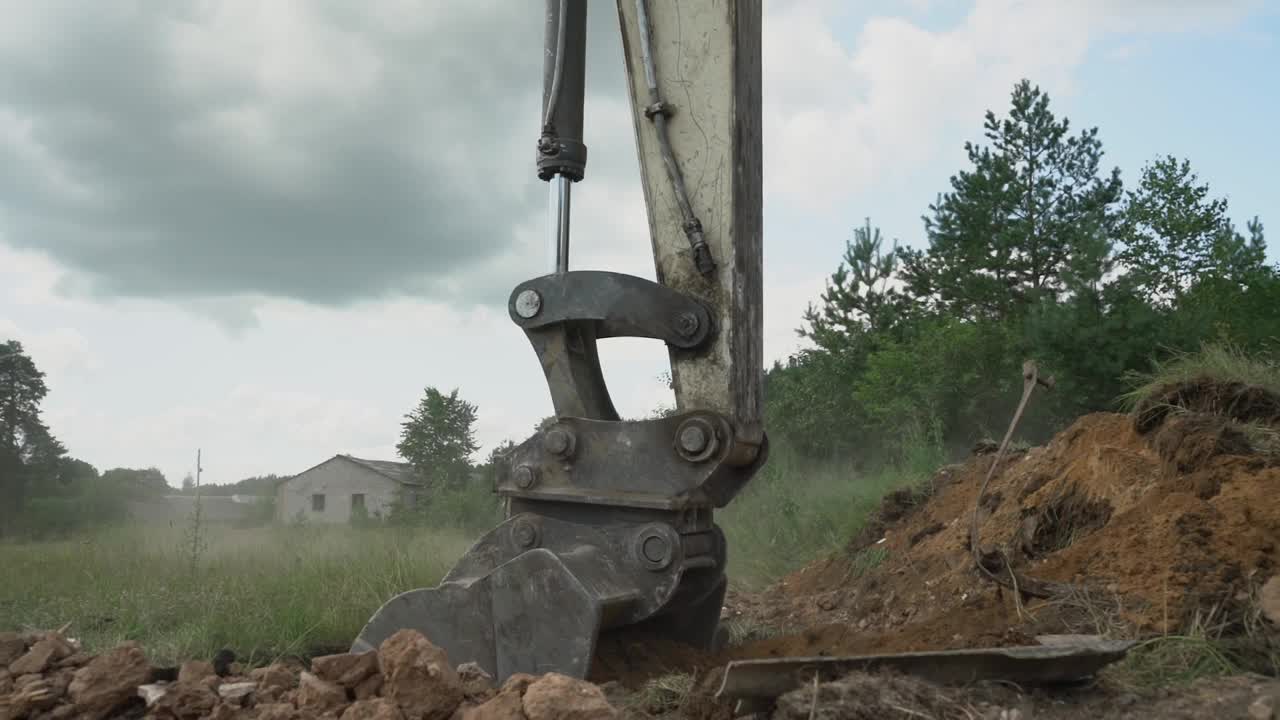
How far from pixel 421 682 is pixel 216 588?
440 centimetres

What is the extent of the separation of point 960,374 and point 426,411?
12637mm

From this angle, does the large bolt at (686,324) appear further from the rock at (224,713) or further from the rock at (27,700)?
the rock at (27,700)

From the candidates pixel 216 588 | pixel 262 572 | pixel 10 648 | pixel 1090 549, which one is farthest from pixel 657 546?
pixel 262 572

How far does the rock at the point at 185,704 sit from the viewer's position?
114 inches

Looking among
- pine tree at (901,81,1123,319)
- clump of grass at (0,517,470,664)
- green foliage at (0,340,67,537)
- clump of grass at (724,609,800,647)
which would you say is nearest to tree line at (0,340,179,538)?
green foliage at (0,340,67,537)

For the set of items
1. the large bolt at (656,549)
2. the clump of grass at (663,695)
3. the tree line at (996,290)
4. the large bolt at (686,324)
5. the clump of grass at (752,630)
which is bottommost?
the clump of grass at (752,630)

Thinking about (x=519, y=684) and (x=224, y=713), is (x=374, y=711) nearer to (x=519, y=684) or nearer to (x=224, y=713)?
(x=519, y=684)

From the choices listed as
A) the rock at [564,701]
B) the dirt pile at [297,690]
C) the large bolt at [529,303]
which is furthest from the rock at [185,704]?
the large bolt at [529,303]

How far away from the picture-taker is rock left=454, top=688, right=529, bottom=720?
2432 mm

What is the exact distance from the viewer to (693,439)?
3.64 metres

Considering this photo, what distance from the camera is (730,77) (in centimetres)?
411

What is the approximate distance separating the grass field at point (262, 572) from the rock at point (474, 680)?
2.31 m

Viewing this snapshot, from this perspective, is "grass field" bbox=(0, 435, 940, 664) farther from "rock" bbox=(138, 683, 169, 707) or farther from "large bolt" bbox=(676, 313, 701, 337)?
"large bolt" bbox=(676, 313, 701, 337)

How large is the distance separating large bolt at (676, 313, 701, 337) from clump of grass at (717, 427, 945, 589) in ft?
18.0
